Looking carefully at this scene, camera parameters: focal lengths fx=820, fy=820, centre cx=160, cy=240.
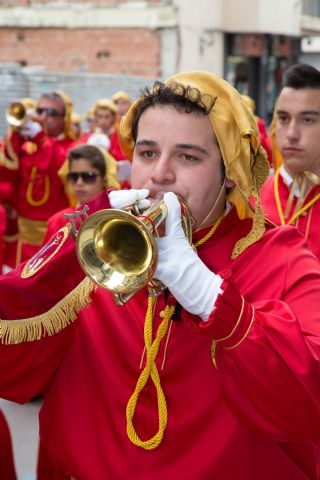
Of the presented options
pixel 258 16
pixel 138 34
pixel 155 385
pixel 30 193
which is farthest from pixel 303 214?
pixel 258 16

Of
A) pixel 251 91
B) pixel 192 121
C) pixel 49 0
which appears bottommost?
pixel 251 91

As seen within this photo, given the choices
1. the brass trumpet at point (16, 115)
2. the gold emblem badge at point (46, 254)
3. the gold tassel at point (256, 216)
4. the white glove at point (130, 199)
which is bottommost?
the brass trumpet at point (16, 115)

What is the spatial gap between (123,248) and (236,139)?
0.48 m

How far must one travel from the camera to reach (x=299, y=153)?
14.1ft

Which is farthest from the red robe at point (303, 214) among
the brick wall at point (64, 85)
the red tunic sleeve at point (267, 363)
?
the brick wall at point (64, 85)

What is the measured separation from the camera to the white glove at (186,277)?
203 cm

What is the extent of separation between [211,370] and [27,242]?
5.27 meters

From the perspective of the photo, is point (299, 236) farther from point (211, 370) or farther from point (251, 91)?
point (251, 91)

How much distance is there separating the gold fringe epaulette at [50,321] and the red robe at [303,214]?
6.40 ft

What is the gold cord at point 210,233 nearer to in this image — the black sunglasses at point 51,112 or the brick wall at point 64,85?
the black sunglasses at point 51,112

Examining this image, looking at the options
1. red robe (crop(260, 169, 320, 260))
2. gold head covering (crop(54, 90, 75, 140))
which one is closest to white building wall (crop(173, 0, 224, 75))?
gold head covering (crop(54, 90, 75, 140))

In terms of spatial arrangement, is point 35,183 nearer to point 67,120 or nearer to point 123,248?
point 67,120

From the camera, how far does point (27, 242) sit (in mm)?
7383

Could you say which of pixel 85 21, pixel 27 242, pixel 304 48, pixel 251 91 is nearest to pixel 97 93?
pixel 85 21
